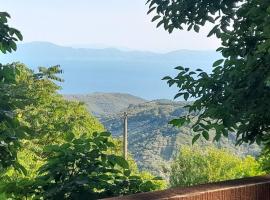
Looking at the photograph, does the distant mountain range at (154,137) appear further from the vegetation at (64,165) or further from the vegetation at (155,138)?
the vegetation at (64,165)

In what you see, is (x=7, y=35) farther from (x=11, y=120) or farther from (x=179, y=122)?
(x=179, y=122)

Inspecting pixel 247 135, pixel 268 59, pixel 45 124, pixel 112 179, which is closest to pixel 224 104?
pixel 247 135

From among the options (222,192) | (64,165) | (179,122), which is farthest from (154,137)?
(222,192)

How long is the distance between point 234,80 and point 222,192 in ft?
6.94

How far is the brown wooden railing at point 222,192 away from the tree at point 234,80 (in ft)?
3.36

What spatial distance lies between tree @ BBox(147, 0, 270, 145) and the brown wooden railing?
40.4 inches

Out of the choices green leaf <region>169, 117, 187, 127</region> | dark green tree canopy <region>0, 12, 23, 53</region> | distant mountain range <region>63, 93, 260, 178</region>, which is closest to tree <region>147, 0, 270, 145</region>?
green leaf <region>169, 117, 187, 127</region>

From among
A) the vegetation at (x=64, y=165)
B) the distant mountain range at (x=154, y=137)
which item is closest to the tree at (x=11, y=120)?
the vegetation at (x=64, y=165)

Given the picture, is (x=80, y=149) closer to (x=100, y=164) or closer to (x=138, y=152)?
(x=100, y=164)

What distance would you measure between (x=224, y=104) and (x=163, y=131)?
131213mm

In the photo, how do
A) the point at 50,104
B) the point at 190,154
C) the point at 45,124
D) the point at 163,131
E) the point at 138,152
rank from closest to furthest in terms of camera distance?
the point at 45,124
the point at 50,104
the point at 190,154
the point at 138,152
the point at 163,131

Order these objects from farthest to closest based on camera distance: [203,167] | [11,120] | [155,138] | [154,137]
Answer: [154,137], [155,138], [203,167], [11,120]

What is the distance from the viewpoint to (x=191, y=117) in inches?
181

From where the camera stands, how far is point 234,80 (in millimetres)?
4242
